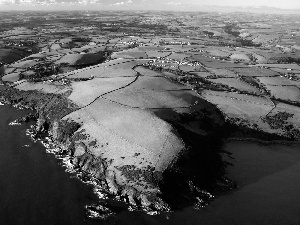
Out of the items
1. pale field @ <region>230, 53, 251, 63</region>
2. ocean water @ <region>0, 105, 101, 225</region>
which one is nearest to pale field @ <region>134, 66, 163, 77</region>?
ocean water @ <region>0, 105, 101, 225</region>

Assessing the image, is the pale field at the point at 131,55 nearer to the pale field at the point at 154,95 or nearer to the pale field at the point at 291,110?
the pale field at the point at 154,95

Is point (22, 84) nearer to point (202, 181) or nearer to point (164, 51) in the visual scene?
point (202, 181)

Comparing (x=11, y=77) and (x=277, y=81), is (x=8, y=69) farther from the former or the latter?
(x=277, y=81)

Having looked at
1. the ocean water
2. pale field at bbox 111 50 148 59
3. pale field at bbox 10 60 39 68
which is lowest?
the ocean water

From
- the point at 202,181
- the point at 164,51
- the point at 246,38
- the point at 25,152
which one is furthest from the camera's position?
the point at 246,38

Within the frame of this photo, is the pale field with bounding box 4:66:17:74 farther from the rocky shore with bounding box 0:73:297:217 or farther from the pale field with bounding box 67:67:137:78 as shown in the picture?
the rocky shore with bounding box 0:73:297:217

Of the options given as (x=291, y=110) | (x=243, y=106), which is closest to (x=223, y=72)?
(x=243, y=106)

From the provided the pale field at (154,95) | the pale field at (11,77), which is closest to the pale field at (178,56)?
the pale field at (154,95)

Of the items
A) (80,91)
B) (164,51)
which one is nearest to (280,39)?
(164,51)
